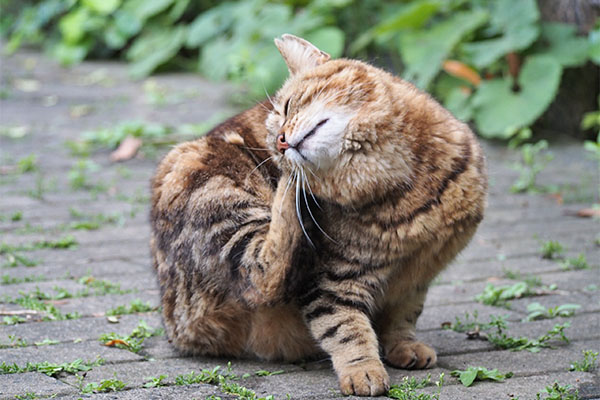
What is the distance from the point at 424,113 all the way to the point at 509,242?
2073mm

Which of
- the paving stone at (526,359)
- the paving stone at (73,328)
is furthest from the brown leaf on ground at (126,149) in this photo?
the paving stone at (526,359)

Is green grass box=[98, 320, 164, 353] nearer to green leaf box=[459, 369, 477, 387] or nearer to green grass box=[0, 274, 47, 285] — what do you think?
green grass box=[0, 274, 47, 285]

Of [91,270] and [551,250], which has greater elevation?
[91,270]

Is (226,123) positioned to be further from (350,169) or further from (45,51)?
(45,51)

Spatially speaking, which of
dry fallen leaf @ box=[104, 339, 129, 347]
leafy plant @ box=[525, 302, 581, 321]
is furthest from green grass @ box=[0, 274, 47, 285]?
leafy plant @ box=[525, 302, 581, 321]

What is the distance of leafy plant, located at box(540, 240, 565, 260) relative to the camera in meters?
4.27

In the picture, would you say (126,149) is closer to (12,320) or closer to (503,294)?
(12,320)

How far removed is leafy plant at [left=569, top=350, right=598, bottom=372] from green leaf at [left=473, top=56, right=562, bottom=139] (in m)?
3.46

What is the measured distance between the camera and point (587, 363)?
2762mm

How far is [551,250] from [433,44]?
2.91m

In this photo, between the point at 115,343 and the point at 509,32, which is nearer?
the point at 115,343

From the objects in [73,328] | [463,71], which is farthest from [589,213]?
[73,328]

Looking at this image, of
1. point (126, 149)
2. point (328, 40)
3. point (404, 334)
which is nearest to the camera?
point (404, 334)

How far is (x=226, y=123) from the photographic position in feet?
10.9
